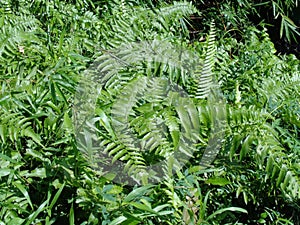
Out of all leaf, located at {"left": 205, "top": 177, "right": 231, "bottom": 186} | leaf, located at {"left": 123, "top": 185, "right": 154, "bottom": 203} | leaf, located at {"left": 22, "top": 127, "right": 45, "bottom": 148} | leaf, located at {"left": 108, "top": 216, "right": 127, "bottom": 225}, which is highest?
leaf, located at {"left": 22, "top": 127, "right": 45, "bottom": 148}

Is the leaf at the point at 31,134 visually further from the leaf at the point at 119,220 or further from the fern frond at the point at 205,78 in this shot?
the fern frond at the point at 205,78

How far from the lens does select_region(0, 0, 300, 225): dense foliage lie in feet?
5.77

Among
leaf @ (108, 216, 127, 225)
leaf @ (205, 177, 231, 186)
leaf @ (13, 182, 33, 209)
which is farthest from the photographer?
leaf @ (205, 177, 231, 186)

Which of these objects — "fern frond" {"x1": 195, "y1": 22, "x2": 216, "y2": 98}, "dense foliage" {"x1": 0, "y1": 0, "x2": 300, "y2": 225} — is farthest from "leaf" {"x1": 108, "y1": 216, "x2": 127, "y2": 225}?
"fern frond" {"x1": 195, "y1": 22, "x2": 216, "y2": 98}

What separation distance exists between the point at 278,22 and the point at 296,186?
8.99 feet

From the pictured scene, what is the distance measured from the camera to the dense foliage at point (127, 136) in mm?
1759

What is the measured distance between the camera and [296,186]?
1955 millimetres

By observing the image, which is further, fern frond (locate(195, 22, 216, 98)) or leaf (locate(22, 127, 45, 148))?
fern frond (locate(195, 22, 216, 98))

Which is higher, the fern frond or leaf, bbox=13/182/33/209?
the fern frond

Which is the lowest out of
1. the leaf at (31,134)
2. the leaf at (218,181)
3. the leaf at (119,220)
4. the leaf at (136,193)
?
the leaf at (218,181)

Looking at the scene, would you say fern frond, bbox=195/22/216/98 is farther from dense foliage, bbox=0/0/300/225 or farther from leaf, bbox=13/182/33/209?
leaf, bbox=13/182/33/209

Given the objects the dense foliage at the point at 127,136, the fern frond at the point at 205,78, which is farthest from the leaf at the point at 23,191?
the fern frond at the point at 205,78

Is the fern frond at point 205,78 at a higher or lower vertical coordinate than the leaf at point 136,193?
higher

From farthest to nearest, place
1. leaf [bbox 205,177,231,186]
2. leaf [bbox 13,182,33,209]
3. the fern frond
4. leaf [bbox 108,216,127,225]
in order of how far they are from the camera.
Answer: the fern frond
leaf [bbox 205,177,231,186]
leaf [bbox 13,182,33,209]
leaf [bbox 108,216,127,225]
